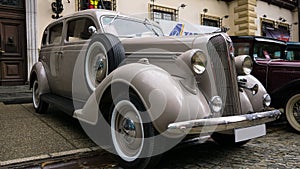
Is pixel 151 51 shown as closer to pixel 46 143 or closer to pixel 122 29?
pixel 122 29

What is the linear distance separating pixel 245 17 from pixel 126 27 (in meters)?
11.4

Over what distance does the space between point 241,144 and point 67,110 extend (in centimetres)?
234

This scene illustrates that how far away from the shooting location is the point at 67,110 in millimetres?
3713

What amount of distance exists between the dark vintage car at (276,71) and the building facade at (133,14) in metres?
2.02

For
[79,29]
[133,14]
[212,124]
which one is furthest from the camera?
[133,14]

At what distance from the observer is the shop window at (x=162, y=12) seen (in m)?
11.0

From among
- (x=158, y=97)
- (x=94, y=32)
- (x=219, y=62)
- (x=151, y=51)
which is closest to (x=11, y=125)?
(x=94, y=32)

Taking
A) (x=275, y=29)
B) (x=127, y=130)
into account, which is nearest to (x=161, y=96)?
(x=127, y=130)

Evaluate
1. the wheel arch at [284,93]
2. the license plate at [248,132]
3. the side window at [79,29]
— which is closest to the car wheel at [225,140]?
the license plate at [248,132]

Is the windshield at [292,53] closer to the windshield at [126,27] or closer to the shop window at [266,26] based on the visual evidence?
the windshield at [126,27]

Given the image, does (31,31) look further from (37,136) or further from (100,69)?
(100,69)

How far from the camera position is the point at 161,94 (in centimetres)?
237

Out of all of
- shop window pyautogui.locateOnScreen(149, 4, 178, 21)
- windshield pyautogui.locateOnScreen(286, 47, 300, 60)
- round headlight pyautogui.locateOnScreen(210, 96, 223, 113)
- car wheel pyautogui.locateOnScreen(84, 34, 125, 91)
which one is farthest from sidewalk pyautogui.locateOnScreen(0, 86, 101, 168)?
shop window pyautogui.locateOnScreen(149, 4, 178, 21)

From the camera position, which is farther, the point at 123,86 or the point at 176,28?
the point at 176,28
